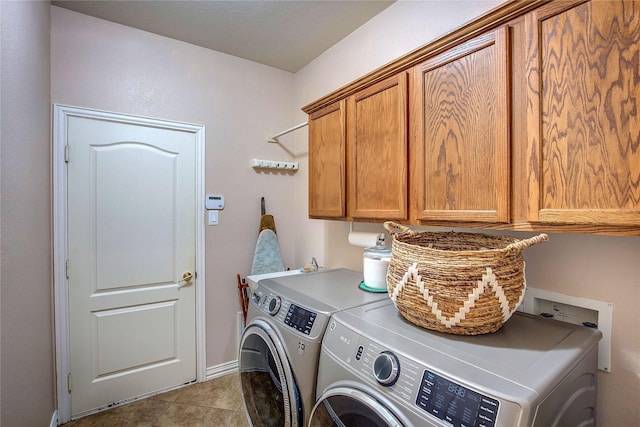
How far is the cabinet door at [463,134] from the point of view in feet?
3.23

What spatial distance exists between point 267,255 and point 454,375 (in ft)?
6.58

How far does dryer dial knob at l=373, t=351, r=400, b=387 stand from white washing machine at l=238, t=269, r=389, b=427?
0.98 feet

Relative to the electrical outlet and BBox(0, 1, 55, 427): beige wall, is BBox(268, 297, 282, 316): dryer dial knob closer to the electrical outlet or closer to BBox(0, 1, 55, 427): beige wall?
BBox(0, 1, 55, 427): beige wall

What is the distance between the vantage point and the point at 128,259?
215 centimetres

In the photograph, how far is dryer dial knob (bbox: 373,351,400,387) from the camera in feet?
2.72

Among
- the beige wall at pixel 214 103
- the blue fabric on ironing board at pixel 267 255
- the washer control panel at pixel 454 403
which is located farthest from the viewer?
the blue fabric on ironing board at pixel 267 255

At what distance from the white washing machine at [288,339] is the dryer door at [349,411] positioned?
9 centimetres

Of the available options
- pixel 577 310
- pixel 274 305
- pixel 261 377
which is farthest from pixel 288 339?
pixel 577 310

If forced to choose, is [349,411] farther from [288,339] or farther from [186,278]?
[186,278]

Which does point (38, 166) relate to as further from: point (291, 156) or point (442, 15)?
point (442, 15)

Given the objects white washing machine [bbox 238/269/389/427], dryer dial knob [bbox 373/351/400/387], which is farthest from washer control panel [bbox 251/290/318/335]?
dryer dial knob [bbox 373/351/400/387]

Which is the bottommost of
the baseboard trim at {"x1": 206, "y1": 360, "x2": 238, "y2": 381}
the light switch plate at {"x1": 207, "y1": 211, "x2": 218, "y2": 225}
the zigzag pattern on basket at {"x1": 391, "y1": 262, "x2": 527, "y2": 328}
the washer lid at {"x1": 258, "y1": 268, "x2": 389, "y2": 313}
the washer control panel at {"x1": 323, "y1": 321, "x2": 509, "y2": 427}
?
the baseboard trim at {"x1": 206, "y1": 360, "x2": 238, "y2": 381}

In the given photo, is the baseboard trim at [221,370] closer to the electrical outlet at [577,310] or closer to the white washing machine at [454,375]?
the white washing machine at [454,375]

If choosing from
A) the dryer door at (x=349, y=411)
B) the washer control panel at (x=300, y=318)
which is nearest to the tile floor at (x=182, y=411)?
the washer control panel at (x=300, y=318)
